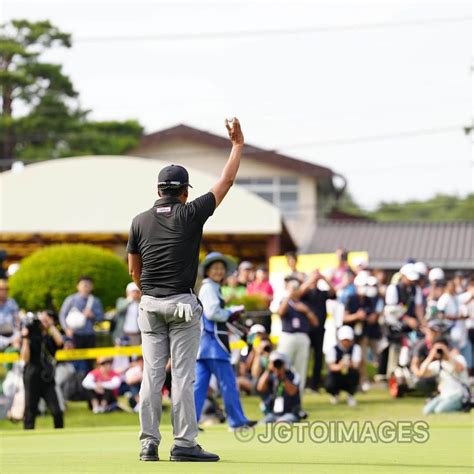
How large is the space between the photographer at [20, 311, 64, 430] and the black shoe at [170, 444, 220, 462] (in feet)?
22.3

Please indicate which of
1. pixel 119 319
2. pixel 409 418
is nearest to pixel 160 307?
pixel 409 418

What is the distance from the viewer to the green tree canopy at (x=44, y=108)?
53688 mm

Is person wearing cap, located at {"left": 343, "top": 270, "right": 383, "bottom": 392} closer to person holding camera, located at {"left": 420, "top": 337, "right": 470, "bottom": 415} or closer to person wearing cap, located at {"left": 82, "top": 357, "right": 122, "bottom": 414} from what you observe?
person holding camera, located at {"left": 420, "top": 337, "right": 470, "bottom": 415}

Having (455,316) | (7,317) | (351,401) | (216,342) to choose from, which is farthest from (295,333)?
(216,342)

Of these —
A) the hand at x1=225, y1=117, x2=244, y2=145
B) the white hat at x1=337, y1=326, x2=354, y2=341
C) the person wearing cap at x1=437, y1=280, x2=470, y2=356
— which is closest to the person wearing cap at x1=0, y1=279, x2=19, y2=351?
the white hat at x1=337, y1=326, x2=354, y2=341

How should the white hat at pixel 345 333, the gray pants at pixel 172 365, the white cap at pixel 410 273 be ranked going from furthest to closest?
the white cap at pixel 410 273 < the white hat at pixel 345 333 < the gray pants at pixel 172 365

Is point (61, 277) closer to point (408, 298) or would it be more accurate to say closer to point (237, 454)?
point (408, 298)

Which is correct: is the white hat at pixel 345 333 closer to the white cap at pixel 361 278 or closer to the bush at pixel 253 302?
the white cap at pixel 361 278

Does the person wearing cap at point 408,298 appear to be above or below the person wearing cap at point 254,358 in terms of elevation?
above

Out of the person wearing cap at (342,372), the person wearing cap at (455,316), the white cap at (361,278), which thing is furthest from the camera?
the person wearing cap at (455,316)

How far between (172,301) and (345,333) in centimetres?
1067

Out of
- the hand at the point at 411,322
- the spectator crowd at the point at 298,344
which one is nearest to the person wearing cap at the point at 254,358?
the spectator crowd at the point at 298,344

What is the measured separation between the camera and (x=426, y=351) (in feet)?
61.2

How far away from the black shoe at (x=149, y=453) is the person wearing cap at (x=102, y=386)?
9864mm
